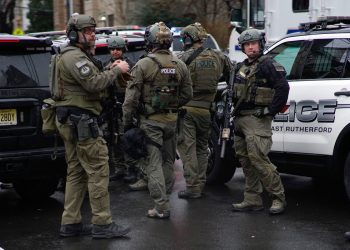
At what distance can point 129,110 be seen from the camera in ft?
22.5

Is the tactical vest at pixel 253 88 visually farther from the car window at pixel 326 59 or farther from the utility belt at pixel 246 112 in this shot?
the car window at pixel 326 59

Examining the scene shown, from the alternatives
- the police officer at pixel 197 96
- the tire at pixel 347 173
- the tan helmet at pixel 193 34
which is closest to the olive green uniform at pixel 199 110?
the police officer at pixel 197 96

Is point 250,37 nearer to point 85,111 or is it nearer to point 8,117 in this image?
point 85,111

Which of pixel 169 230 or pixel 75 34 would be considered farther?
pixel 169 230

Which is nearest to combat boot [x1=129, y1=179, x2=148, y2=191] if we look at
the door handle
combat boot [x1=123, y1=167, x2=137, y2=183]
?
combat boot [x1=123, y1=167, x2=137, y2=183]

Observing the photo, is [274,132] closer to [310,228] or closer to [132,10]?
[310,228]

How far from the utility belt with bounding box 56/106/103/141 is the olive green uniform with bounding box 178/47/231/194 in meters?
1.82

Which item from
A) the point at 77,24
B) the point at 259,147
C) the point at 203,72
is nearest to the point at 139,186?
the point at 203,72

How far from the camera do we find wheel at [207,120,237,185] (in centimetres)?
843

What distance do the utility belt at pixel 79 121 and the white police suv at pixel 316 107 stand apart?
85.5 inches

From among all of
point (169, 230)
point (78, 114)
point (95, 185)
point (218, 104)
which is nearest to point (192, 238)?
point (169, 230)

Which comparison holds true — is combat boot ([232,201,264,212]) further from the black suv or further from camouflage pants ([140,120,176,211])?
the black suv

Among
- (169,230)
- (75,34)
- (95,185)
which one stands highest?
(75,34)

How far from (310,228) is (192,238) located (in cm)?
108
